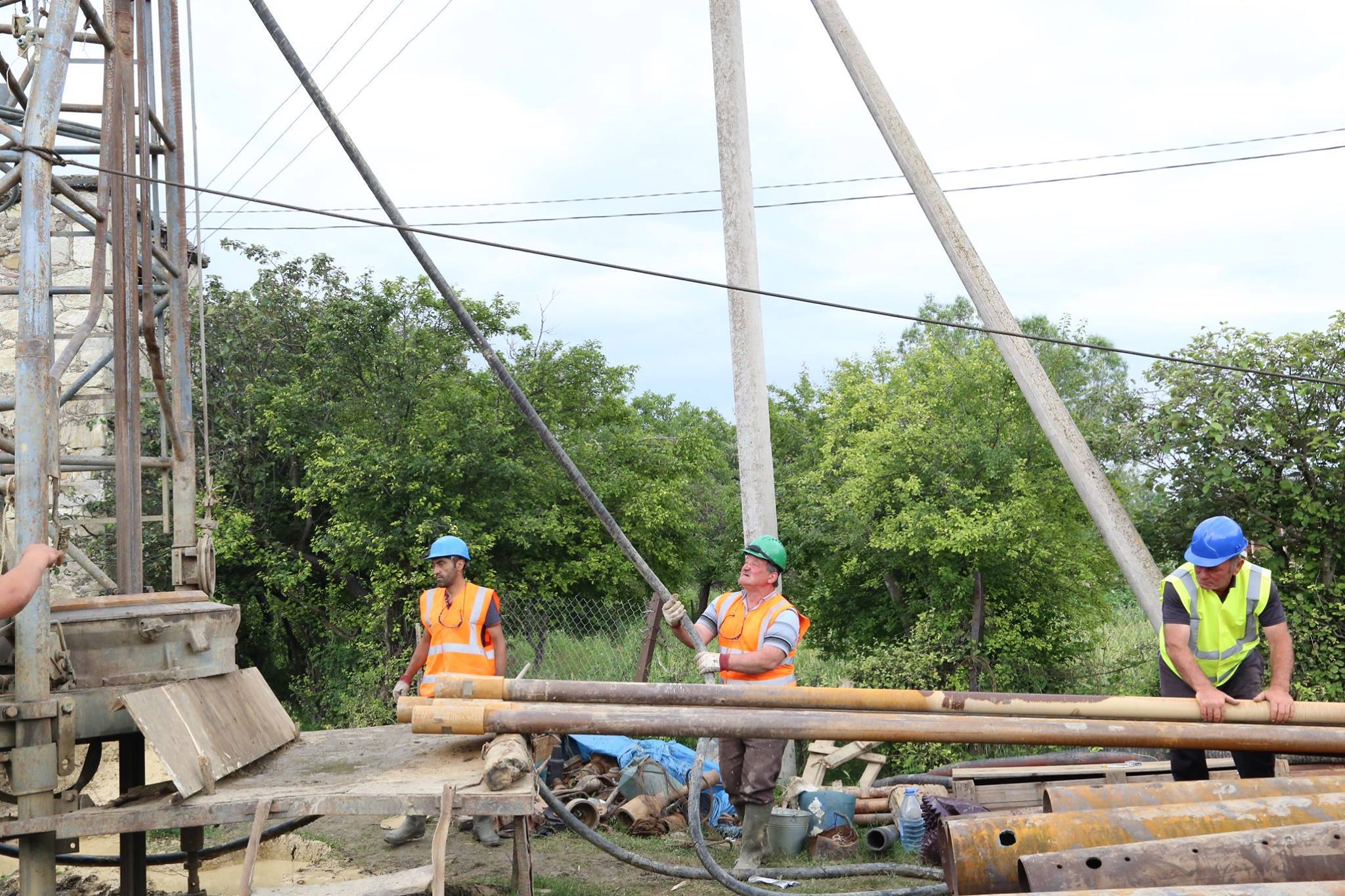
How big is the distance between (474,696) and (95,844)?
5495 millimetres

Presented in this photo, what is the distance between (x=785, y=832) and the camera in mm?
7031

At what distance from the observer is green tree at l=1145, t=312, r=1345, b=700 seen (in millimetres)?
7797

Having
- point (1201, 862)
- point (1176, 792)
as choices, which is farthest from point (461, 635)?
point (1201, 862)

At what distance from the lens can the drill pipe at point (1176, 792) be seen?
12.6 feet

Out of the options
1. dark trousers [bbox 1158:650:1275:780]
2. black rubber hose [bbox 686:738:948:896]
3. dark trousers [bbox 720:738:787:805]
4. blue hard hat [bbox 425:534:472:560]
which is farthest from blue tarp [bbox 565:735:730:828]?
dark trousers [bbox 1158:650:1275:780]

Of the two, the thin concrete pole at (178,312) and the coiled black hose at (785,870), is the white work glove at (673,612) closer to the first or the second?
the coiled black hose at (785,870)

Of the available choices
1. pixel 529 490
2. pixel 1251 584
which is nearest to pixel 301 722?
pixel 529 490

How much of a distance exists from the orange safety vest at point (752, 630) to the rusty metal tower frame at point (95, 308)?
3.10 meters

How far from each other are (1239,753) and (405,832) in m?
5.17

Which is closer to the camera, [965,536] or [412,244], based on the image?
[412,244]

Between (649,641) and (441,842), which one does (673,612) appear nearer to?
(649,641)

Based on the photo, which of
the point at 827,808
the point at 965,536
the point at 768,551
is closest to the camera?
the point at 768,551

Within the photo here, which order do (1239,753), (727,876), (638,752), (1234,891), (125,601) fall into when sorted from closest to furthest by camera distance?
(1234,891), (125,601), (1239,753), (727,876), (638,752)

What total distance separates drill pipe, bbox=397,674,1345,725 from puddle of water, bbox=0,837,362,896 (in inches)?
121
